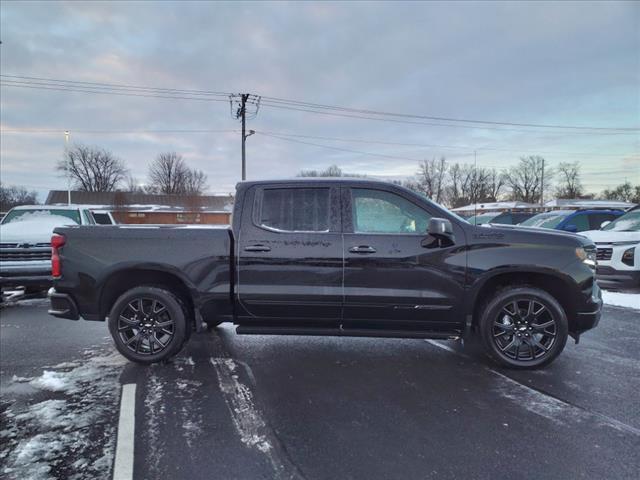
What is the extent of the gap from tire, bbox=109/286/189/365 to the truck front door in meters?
1.88

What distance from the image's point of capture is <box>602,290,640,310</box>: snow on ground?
7785 millimetres

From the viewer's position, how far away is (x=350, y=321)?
445 cm

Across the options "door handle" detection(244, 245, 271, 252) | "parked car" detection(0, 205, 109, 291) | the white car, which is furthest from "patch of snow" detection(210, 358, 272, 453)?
the white car

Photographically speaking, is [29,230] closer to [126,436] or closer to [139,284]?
[139,284]

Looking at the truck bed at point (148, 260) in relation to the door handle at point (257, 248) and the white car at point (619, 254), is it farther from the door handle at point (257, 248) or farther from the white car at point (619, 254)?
the white car at point (619, 254)

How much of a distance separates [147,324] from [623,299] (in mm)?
8711

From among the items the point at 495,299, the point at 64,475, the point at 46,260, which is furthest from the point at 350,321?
the point at 46,260

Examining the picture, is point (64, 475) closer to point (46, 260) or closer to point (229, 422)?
point (229, 422)

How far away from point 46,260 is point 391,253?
285 inches

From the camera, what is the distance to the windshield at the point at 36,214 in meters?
9.54

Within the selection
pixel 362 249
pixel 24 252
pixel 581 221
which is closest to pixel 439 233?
pixel 362 249

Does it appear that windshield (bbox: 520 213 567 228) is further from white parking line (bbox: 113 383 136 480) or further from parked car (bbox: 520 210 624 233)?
white parking line (bbox: 113 383 136 480)

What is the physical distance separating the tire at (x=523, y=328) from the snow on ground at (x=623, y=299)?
468cm

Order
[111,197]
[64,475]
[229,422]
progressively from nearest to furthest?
1. [64,475]
2. [229,422]
3. [111,197]
